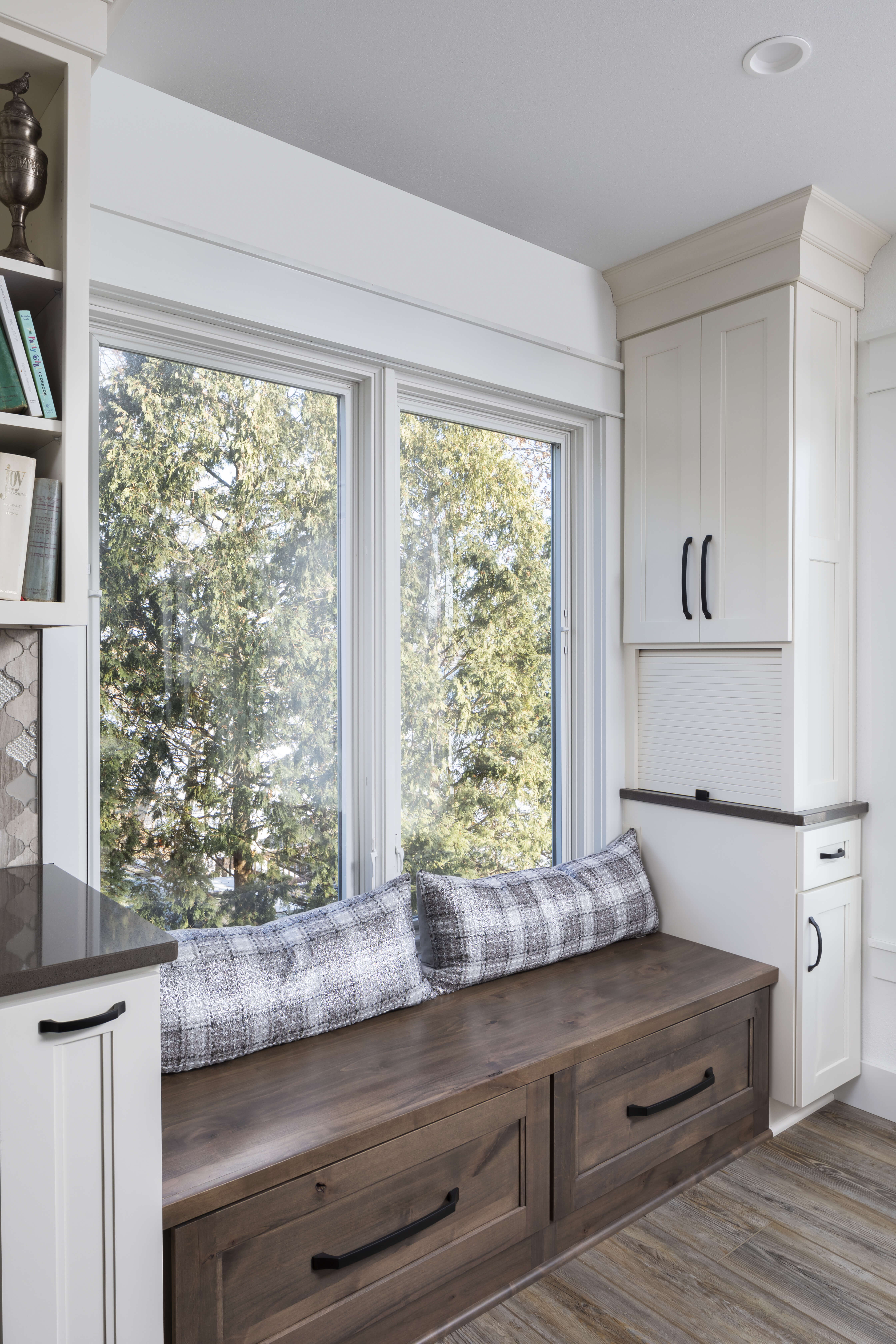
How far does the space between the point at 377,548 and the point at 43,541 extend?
0.97 m

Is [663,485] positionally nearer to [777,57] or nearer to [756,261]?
[756,261]

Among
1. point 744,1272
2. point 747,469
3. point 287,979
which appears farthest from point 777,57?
point 744,1272

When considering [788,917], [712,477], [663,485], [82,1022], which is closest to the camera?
[82,1022]

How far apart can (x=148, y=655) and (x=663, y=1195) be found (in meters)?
1.81

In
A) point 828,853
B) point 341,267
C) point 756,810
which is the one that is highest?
point 341,267

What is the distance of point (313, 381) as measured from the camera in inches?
88.7

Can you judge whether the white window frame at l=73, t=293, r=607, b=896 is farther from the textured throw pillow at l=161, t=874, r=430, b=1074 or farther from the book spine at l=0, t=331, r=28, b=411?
the book spine at l=0, t=331, r=28, b=411

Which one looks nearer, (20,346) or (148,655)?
(20,346)

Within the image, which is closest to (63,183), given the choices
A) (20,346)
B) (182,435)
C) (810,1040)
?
(20,346)

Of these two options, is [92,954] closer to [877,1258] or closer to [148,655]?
[148,655]

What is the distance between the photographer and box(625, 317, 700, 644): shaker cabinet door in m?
2.64

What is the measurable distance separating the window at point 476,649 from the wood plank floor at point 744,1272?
3.32ft

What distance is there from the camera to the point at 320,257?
2.13m

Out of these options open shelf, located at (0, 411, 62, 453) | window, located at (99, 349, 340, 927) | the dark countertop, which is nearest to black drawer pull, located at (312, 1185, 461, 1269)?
the dark countertop
